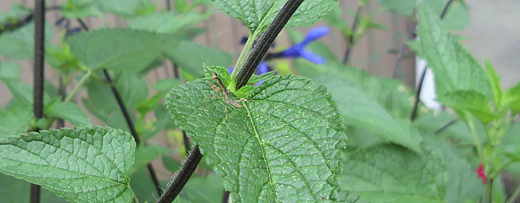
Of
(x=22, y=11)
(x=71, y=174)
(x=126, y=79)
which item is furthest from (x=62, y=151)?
(x=22, y=11)

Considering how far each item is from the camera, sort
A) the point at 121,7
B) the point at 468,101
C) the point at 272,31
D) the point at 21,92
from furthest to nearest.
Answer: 1. the point at 121,7
2. the point at 21,92
3. the point at 468,101
4. the point at 272,31

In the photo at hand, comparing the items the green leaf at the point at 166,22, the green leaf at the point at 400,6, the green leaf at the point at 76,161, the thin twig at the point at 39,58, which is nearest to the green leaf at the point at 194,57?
the green leaf at the point at 166,22

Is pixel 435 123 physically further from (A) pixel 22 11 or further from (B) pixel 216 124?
(A) pixel 22 11

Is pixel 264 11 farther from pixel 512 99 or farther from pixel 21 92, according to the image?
pixel 21 92

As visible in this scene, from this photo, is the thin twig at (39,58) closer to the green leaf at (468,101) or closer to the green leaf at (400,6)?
the green leaf at (468,101)

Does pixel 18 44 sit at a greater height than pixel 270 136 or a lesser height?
lesser

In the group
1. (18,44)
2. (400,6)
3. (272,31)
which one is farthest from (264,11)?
(400,6)
